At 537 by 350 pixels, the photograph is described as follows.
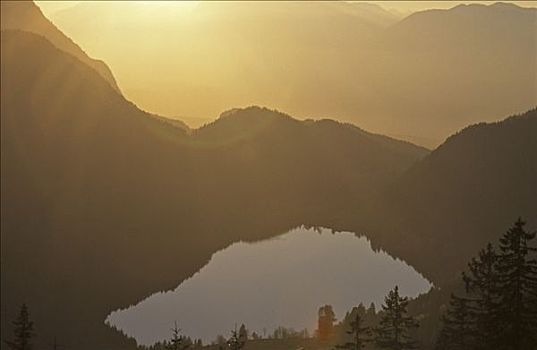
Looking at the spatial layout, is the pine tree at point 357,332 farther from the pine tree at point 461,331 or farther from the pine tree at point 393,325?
the pine tree at point 461,331

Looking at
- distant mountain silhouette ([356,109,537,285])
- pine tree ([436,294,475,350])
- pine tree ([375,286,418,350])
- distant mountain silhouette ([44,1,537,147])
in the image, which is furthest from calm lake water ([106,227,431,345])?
pine tree ([436,294,475,350])

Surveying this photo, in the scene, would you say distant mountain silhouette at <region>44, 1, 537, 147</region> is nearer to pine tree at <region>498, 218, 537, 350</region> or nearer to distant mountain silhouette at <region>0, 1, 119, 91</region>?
distant mountain silhouette at <region>0, 1, 119, 91</region>

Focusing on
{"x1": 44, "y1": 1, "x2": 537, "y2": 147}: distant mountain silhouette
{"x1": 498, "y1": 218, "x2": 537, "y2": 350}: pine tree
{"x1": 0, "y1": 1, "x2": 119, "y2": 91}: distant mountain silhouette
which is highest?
{"x1": 0, "y1": 1, "x2": 119, "y2": 91}: distant mountain silhouette

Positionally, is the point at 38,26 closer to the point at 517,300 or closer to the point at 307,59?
the point at 307,59

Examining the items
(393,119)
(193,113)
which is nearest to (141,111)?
(193,113)

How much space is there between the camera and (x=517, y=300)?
22688 mm

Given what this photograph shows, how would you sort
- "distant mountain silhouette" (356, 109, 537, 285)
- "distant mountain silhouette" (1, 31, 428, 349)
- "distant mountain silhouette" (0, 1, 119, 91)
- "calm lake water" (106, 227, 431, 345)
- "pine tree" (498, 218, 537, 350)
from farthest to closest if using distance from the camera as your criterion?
1. "distant mountain silhouette" (0, 1, 119, 91)
2. "distant mountain silhouette" (1, 31, 428, 349)
3. "distant mountain silhouette" (356, 109, 537, 285)
4. "calm lake water" (106, 227, 431, 345)
5. "pine tree" (498, 218, 537, 350)

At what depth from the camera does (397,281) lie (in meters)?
81.2

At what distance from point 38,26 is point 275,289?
4873 inches

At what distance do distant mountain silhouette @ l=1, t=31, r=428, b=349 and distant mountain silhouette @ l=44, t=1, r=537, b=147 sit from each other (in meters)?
5.91

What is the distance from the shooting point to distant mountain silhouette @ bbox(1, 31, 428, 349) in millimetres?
126438

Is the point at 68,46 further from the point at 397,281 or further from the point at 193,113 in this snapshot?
the point at 397,281

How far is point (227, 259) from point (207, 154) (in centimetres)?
6051

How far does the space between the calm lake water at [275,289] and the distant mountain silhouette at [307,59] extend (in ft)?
106
